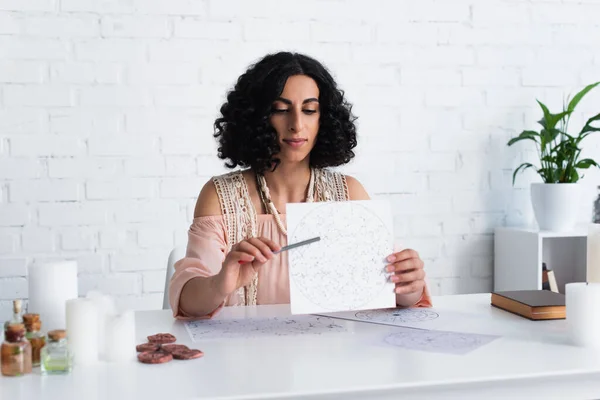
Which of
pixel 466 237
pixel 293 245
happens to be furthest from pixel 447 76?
pixel 293 245

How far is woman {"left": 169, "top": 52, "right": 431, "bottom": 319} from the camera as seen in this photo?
1691mm

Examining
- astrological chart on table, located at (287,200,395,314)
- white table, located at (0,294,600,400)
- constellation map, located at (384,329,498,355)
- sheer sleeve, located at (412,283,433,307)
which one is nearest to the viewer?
white table, located at (0,294,600,400)

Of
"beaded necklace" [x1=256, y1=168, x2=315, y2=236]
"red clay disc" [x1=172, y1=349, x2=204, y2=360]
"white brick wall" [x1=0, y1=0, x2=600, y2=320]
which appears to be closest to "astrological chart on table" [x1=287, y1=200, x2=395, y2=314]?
"red clay disc" [x1=172, y1=349, x2=204, y2=360]

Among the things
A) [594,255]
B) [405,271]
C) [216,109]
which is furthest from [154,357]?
[216,109]

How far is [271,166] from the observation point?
5.83 ft

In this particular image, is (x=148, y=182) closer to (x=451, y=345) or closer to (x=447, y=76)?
(x=447, y=76)

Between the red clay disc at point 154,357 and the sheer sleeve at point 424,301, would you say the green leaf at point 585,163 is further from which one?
the red clay disc at point 154,357

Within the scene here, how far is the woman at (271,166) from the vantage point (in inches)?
66.6

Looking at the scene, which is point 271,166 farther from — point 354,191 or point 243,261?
point 243,261

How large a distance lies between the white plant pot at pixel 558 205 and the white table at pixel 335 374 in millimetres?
1448

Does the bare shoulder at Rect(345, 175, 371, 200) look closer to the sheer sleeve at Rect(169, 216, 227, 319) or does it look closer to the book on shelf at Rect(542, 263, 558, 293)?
the sheer sleeve at Rect(169, 216, 227, 319)

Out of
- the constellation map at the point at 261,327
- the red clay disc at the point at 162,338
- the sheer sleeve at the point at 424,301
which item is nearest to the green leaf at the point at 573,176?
the sheer sleeve at the point at 424,301

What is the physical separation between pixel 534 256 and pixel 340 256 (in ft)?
5.02

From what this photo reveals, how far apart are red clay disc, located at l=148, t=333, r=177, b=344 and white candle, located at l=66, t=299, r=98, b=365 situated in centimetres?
14
